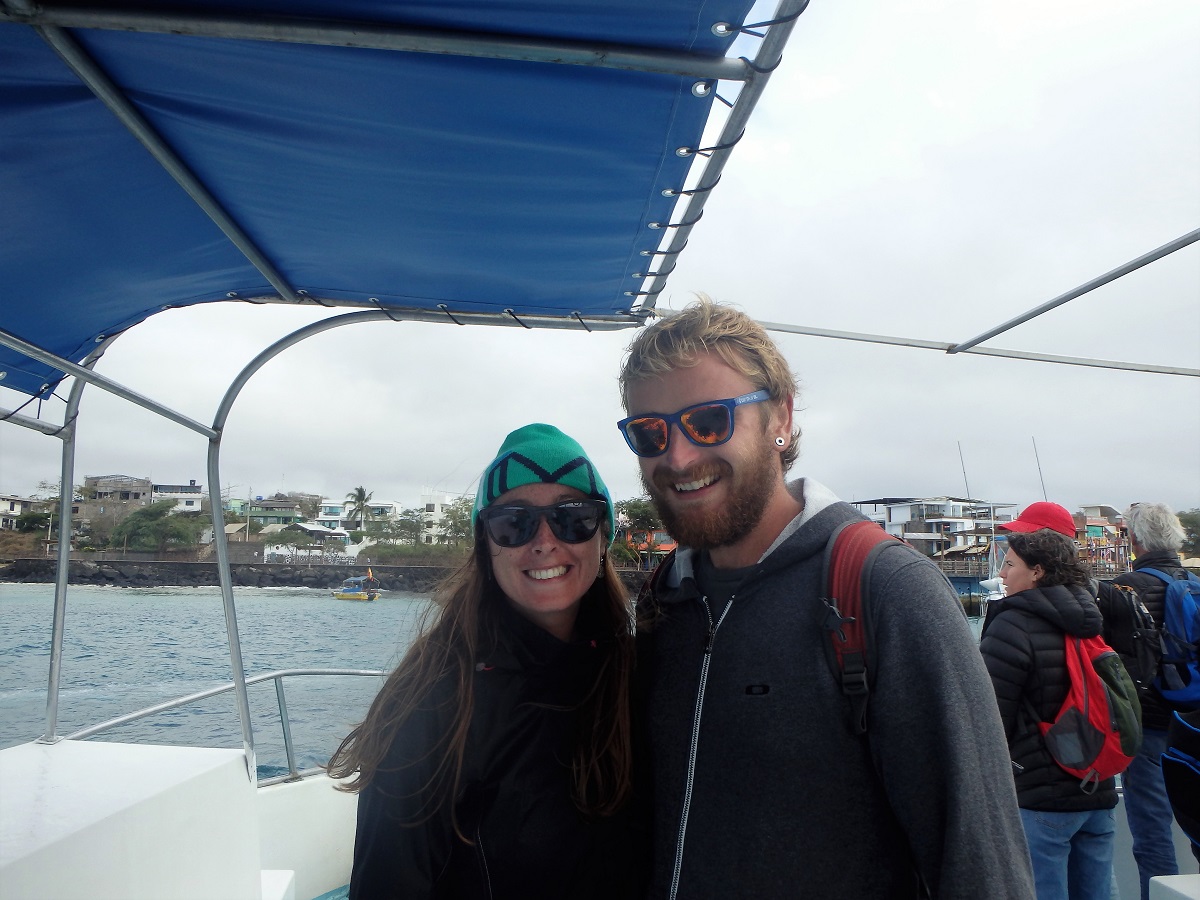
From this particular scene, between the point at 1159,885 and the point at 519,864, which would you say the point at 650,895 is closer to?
the point at 519,864

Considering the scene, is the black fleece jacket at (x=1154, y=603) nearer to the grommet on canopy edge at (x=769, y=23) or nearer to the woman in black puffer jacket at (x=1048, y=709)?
the woman in black puffer jacket at (x=1048, y=709)

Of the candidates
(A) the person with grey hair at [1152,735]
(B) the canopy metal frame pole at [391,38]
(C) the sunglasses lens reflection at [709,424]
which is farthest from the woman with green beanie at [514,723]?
(A) the person with grey hair at [1152,735]

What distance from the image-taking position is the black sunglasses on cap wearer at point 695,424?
1537 mm

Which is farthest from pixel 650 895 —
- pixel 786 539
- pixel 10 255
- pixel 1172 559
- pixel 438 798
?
pixel 1172 559

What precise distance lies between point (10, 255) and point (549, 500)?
4.93 ft

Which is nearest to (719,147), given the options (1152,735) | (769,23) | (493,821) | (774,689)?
(769,23)

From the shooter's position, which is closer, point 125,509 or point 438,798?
point 438,798

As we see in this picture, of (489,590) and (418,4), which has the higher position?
(418,4)

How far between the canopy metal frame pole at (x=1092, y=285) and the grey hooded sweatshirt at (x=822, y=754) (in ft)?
4.48

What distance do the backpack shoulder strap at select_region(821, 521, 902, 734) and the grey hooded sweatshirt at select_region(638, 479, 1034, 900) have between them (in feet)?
0.05

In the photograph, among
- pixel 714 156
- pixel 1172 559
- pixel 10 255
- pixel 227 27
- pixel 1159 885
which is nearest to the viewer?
pixel 227 27

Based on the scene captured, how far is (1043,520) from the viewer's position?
309 centimetres

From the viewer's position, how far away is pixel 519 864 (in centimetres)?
149

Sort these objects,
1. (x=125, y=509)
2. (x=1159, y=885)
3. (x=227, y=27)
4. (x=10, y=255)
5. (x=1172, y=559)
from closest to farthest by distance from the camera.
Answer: (x=227, y=27), (x=10, y=255), (x=1159, y=885), (x=1172, y=559), (x=125, y=509)
